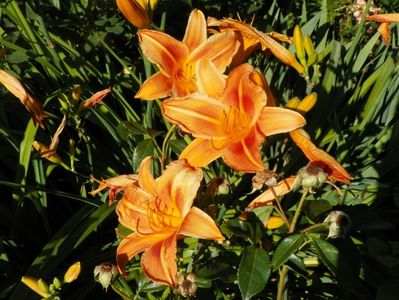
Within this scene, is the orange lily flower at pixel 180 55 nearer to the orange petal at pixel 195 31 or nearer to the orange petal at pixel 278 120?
the orange petal at pixel 195 31

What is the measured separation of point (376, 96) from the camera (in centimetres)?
181

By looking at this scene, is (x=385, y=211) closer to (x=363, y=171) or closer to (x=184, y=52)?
(x=363, y=171)

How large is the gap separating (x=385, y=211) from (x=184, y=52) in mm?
883

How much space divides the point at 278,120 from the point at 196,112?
173mm

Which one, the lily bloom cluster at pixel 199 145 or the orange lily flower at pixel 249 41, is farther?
the orange lily flower at pixel 249 41

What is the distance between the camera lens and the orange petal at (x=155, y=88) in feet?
4.02

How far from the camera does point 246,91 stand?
3.48 ft

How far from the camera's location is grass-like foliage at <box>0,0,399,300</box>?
1.06 meters

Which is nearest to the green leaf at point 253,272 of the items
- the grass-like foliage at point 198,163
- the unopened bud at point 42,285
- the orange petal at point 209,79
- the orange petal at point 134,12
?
the grass-like foliage at point 198,163

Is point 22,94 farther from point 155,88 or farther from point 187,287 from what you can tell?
point 187,287

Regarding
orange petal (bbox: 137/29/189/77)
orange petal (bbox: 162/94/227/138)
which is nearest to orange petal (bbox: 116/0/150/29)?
orange petal (bbox: 137/29/189/77)

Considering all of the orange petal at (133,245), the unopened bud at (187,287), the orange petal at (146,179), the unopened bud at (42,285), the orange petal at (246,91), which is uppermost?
the orange petal at (246,91)

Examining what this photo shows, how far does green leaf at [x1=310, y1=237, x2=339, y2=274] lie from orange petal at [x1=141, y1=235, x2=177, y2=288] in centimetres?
29

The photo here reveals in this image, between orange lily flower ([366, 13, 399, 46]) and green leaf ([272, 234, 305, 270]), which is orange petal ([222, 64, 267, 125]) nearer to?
green leaf ([272, 234, 305, 270])
